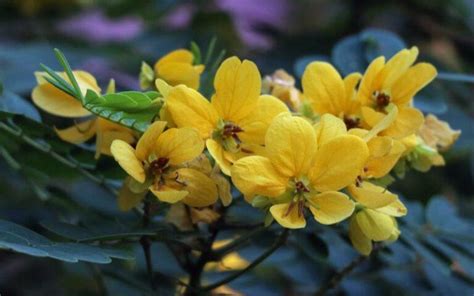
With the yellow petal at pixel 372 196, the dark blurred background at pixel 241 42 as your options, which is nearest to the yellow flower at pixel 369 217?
the yellow petal at pixel 372 196

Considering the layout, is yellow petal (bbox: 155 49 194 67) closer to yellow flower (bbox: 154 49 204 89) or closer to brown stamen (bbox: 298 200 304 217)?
yellow flower (bbox: 154 49 204 89)

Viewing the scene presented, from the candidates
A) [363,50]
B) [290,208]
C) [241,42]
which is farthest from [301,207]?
[241,42]

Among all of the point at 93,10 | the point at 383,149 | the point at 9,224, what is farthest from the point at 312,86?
the point at 93,10

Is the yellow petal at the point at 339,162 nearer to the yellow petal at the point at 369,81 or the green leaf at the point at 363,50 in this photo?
the yellow petal at the point at 369,81

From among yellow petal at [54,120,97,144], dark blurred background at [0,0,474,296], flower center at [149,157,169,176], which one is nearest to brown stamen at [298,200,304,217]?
flower center at [149,157,169,176]

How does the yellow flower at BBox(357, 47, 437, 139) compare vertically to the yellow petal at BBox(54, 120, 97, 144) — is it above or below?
above

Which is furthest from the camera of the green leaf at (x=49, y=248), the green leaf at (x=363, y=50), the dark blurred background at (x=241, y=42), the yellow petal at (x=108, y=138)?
the dark blurred background at (x=241, y=42)

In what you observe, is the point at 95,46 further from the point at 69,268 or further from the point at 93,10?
the point at 69,268
